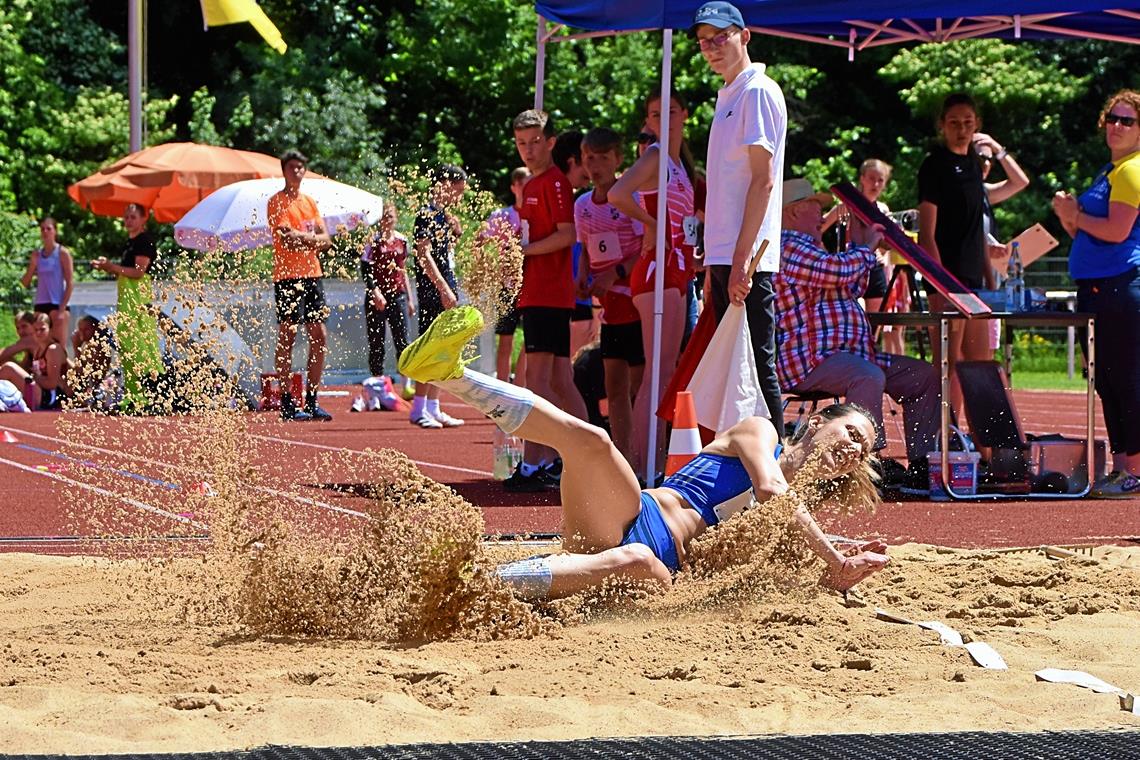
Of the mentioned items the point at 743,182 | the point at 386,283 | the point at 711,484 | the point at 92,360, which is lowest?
the point at 711,484

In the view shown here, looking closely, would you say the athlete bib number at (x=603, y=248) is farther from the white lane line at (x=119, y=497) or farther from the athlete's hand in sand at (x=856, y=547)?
the athlete's hand in sand at (x=856, y=547)

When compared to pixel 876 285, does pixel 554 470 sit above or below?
below

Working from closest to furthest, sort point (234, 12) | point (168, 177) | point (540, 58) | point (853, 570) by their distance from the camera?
point (853, 570) → point (540, 58) → point (234, 12) → point (168, 177)

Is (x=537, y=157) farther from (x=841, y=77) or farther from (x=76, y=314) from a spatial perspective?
(x=841, y=77)

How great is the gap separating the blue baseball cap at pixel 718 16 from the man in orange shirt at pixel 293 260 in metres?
4.75

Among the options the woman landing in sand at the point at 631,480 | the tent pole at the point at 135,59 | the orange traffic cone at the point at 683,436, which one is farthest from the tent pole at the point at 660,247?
the tent pole at the point at 135,59

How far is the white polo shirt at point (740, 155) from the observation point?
689cm

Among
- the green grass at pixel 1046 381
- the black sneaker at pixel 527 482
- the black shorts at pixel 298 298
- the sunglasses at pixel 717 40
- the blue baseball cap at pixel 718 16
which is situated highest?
the blue baseball cap at pixel 718 16

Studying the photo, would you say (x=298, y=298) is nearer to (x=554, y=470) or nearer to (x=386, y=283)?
(x=386, y=283)

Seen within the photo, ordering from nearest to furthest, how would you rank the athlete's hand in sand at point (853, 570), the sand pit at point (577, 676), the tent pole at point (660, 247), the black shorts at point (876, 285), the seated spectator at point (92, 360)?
the sand pit at point (577, 676)
the athlete's hand in sand at point (853, 570)
the tent pole at point (660, 247)
the black shorts at point (876, 285)
the seated spectator at point (92, 360)

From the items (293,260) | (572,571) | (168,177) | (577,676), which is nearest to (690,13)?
(572,571)

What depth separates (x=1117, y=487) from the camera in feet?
28.7

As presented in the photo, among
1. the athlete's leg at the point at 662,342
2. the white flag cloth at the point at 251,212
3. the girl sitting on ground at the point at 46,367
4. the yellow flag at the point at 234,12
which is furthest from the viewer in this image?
the girl sitting on ground at the point at 46,367

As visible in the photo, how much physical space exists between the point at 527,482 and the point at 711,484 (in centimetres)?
339
